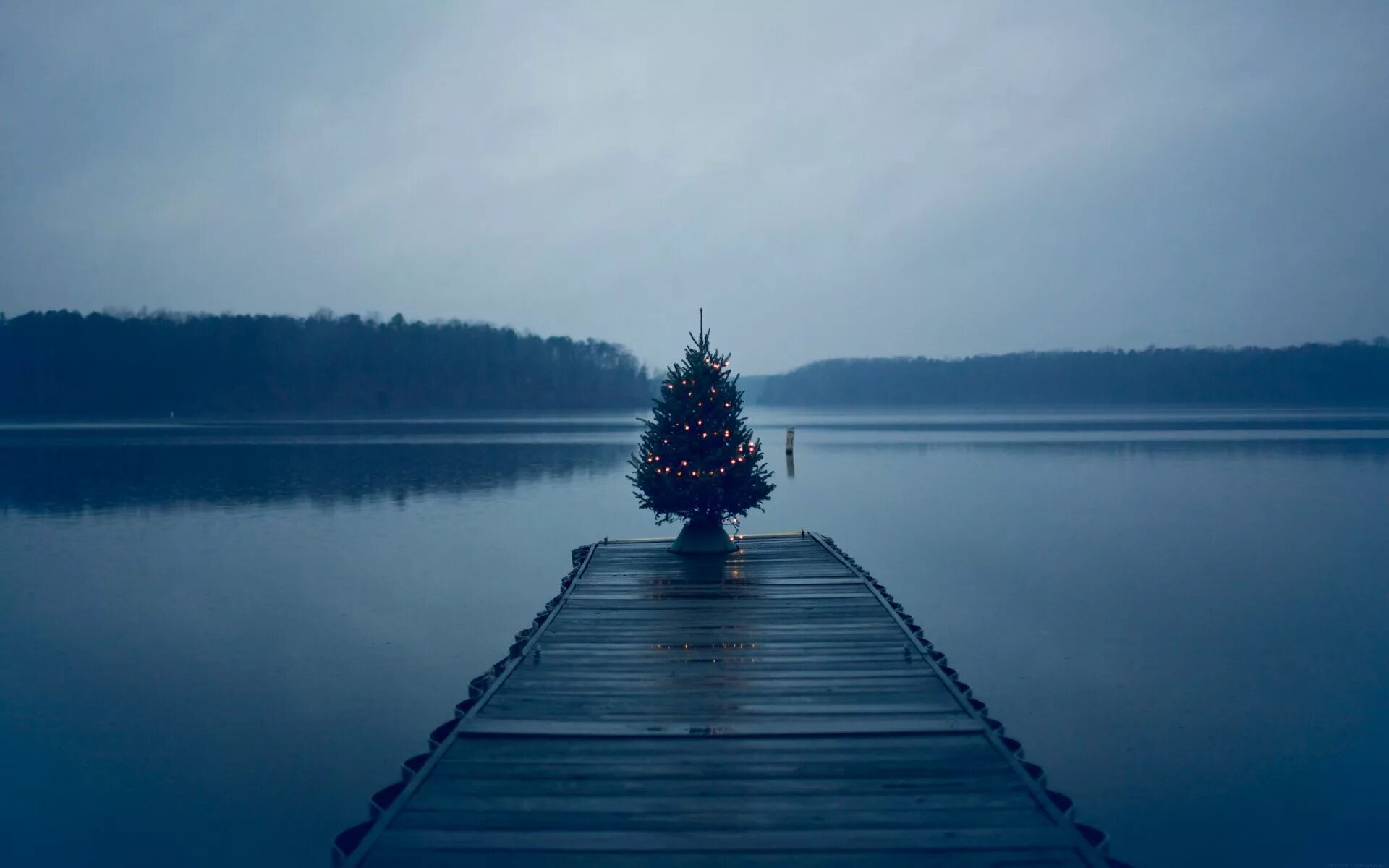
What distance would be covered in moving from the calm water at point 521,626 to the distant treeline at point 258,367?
58.1m

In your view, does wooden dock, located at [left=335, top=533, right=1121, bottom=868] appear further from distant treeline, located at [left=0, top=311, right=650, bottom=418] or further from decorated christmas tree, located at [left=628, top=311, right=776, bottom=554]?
distant treeline, located at [left=0, top=311, right=650, bottom=418]

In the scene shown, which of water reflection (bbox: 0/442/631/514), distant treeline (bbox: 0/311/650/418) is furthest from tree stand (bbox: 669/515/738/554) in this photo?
distant treeline (bbox: 0/311/650/418)

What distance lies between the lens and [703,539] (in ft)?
34.2

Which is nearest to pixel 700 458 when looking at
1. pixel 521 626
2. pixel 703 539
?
pixel 703 539

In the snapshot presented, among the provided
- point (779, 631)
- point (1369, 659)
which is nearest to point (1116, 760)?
point (779, 631)

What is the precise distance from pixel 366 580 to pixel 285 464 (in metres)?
19.1

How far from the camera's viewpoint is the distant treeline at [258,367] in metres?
75.0

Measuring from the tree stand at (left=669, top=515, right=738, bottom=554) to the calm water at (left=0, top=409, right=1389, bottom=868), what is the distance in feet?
5.97

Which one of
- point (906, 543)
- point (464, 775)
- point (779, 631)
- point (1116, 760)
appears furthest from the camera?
point (906, 543)

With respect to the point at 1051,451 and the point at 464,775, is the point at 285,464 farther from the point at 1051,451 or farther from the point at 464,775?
the point at 464,775

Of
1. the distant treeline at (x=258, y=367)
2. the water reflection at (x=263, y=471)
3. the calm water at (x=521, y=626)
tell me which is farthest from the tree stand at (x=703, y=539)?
the distant treeline at (x=258, y=367)

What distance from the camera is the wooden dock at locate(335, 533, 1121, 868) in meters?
3.47

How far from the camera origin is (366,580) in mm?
12148

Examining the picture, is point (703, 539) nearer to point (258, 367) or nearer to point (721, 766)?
point (721, 766)
